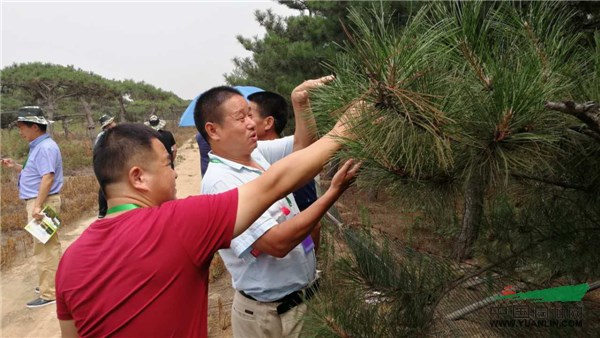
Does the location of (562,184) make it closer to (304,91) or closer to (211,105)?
(304,91)

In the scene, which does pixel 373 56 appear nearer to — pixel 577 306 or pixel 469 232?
pixel 577 306

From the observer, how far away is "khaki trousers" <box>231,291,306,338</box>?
1.46 meters

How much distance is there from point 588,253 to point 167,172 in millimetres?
1277

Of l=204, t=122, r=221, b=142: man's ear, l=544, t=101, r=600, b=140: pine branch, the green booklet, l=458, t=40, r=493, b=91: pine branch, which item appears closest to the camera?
l=544, t=101, r=600, b=140: pine branch

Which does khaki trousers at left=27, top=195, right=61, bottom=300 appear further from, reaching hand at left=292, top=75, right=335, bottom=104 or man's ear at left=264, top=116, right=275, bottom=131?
reaching hand at left=292, top=75, right=335, bottom=104

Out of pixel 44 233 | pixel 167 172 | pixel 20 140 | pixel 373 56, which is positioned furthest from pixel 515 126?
pixel 20 140

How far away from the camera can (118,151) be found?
101 cm

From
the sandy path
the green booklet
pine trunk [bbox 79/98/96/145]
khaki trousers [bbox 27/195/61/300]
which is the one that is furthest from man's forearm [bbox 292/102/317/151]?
pine trunk [bbox 79/98/96/145]

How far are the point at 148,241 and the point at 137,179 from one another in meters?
0.17

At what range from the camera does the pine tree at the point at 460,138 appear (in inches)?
30.0

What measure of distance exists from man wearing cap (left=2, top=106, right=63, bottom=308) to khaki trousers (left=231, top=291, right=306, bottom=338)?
2.45m

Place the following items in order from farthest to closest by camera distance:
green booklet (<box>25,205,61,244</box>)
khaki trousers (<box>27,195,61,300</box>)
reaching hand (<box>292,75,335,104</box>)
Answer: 1. khaki trousers (<box>27,195,61,300</box>)
2. green booklet (<box>25,205,61,244</box>)
3. reaching hand (<box>292,75,335,104</box>)

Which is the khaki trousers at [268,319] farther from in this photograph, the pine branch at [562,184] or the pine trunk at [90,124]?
the pine trunk at [90,124]

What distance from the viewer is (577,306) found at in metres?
1.19
